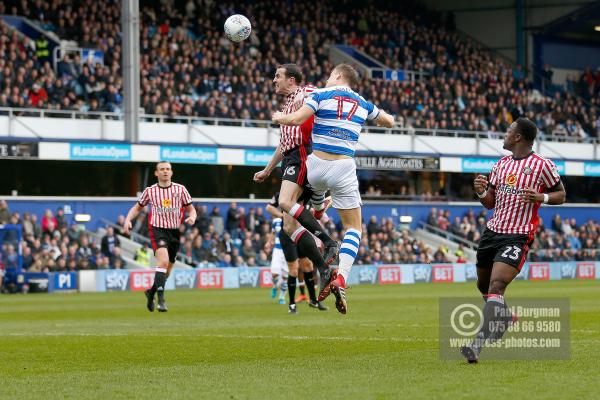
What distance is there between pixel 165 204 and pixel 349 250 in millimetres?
8127

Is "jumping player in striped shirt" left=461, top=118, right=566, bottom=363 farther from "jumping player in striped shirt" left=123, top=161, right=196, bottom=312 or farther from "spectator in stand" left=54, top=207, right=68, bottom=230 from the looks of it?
"spectator in stand" left=54, top=207, right=68, bottom=230

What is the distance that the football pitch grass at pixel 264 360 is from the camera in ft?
30.8

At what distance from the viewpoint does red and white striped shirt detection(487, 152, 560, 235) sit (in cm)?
1125

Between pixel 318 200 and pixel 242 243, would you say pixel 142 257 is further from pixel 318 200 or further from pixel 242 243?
pixel 318 200

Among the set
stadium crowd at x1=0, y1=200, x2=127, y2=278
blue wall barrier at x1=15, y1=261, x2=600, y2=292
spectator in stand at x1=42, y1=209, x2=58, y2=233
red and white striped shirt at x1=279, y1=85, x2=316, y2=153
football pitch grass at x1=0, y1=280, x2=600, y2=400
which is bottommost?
blue wall barrier at x1=15, y1=261, x2=600, y2=292

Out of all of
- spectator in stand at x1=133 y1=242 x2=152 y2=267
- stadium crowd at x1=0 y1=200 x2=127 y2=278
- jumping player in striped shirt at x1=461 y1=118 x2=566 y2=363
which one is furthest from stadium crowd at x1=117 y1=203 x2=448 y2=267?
jumping player in striped shirt at x1=461 y1=118 x2=566 y2=363

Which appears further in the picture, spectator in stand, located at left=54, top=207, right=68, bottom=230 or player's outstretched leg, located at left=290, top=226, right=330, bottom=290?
spectator in stand, located at left=54, top=207, right=68, bottom=230

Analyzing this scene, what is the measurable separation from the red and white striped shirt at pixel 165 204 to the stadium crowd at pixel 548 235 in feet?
93.4

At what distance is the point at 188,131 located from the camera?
41750 millimetres

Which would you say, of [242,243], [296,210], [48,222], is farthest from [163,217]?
[242,243]

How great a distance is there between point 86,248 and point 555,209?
87.0 ft

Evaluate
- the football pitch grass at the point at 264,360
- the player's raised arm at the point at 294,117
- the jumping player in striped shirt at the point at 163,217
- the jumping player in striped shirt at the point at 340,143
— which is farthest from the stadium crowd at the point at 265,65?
the player's raised arm at the point at 294,117

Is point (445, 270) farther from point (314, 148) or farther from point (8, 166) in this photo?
point (314, 148)

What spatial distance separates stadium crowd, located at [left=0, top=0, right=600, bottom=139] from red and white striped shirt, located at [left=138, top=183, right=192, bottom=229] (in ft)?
58.8
